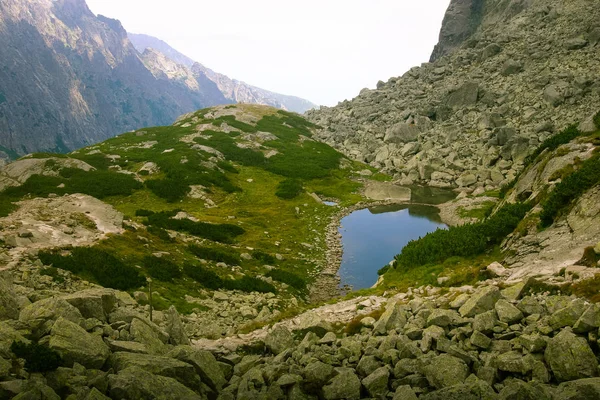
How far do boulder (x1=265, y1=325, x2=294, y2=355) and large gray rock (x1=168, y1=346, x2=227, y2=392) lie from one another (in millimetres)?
2442

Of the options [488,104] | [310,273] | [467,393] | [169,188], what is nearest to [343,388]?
[467,393]

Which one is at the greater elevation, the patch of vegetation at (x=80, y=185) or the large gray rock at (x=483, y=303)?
the patch of vegetation at (x=80, y=185)

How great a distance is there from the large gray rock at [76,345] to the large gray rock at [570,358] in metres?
12.1

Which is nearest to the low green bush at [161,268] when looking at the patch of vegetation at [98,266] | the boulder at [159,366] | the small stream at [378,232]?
the patch of vegetation at [98,266]

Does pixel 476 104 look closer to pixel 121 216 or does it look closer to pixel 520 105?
pixel 520 105

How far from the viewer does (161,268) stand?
25750 mm

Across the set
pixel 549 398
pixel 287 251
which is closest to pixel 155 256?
pixel 287 251

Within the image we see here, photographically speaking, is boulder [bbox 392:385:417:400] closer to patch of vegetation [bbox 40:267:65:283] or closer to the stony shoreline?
patch of vegetation [bbox 40:267:65:283]

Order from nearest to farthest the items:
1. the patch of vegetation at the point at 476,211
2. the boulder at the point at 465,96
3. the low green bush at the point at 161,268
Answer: the low green bush at the point at 161,268 < the patch of vegetation at the point at 476,211 < the boulder at the point at 465,96

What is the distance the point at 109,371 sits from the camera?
10.8 meters

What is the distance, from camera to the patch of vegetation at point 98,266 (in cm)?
2159

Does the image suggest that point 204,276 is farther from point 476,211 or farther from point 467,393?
point 476,211

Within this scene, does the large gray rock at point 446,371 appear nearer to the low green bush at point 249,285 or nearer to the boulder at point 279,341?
the boulder at point 279,341

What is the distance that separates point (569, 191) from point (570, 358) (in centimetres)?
1293
